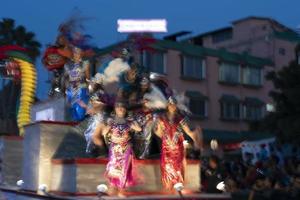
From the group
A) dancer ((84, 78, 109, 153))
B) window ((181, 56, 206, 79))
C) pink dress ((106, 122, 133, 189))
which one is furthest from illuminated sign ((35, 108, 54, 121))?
window ((181, 56, 206, 79))

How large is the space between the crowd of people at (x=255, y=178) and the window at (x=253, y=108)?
24.9 meters

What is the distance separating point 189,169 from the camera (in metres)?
9.55

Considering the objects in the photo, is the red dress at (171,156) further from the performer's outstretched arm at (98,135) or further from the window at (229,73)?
the window at (229,73)

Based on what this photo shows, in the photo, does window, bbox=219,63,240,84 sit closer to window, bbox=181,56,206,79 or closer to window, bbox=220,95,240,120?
window, bbox=220,95,240,120

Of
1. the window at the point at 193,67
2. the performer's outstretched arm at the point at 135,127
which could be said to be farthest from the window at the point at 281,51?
the performer's outstretched arm at the point at 135,127

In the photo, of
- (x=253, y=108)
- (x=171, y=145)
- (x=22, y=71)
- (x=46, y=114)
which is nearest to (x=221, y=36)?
(x=253, y=108)

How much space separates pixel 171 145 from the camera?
888 centimetres

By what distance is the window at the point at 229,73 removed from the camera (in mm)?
39906

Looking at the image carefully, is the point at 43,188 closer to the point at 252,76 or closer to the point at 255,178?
the point at 255,178

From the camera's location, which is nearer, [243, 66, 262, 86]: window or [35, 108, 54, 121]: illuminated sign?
[35, 108, 54, 121]: illuminated sign

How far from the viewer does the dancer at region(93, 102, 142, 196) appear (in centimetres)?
831

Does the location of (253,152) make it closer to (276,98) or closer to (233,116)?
(276,98)

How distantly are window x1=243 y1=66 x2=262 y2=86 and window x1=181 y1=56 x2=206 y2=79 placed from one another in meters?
3.73

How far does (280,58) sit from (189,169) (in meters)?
34.5
